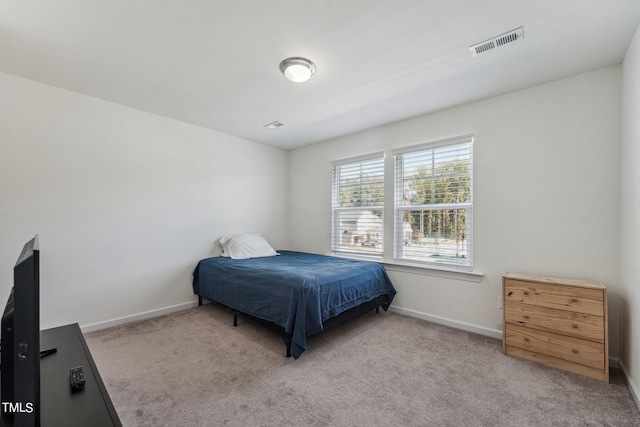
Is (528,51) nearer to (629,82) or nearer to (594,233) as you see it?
(629,82)

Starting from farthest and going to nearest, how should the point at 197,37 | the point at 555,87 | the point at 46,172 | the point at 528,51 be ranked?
the point at 46,172 < the point at 555,87 < the point at 528,51 < the point at 197,37

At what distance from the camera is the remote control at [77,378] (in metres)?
1.19

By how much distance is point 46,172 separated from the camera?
2.77 m

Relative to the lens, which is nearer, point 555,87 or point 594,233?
point 594,233

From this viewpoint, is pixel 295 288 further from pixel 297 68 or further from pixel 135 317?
pixel 135 317

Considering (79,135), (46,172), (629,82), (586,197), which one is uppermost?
(629,82)

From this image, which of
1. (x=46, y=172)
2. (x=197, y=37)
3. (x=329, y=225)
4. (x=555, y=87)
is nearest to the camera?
(x=197, y=37)

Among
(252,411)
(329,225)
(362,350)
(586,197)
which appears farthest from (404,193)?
(252,411)

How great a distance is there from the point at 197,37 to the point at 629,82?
323 cm

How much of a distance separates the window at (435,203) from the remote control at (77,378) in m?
3.17

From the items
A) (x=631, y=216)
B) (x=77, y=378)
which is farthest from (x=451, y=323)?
(x=77, y=378)

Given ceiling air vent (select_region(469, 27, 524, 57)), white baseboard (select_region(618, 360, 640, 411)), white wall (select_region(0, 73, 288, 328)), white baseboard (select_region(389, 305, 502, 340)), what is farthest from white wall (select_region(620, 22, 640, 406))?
white wall (select_region(0, 73, 288, 328))

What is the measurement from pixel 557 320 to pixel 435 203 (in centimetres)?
156

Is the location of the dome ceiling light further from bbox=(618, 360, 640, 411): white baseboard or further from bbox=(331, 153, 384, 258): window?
bbox=(618, 360, 640, 411): white baseboard
